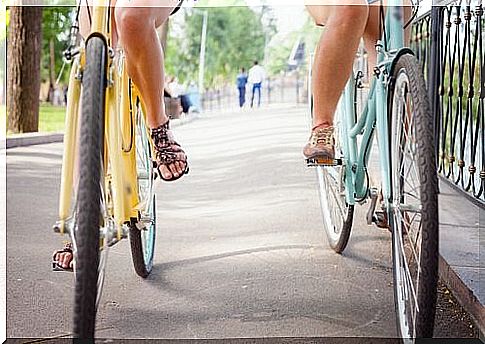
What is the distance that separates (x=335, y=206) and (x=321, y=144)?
0.54 meters

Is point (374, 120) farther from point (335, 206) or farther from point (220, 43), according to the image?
point (220, 43)

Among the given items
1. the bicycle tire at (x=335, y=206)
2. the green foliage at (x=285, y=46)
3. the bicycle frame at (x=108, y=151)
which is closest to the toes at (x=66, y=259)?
the bicycle frame at (x=108, y=151)

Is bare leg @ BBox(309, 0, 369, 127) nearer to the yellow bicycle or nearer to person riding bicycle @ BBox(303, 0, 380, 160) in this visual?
person riding bicycle @ BBox(303, 0, 380, 160)

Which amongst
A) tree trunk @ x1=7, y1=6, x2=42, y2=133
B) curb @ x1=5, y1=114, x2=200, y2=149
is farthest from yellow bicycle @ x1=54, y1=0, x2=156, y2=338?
tree trunk @ x1=7, y1=6, x2=42, y2=133

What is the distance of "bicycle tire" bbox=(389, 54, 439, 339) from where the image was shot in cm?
164

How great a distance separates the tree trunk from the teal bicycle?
1570 mm

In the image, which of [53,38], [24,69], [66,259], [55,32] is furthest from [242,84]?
[24,69]

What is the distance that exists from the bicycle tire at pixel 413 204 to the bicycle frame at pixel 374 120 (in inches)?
0.8

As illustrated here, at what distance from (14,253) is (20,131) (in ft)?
4.78

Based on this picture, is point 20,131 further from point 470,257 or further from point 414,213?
point 414,213

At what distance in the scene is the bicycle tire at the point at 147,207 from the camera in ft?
7.14

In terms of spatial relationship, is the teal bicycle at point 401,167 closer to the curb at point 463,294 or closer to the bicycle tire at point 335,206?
the bicycle tire at point 335,206

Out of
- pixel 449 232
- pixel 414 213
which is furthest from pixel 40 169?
pixel 414 213

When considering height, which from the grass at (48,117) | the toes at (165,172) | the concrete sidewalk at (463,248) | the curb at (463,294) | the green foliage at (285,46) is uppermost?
the green foliage at (285,46)
